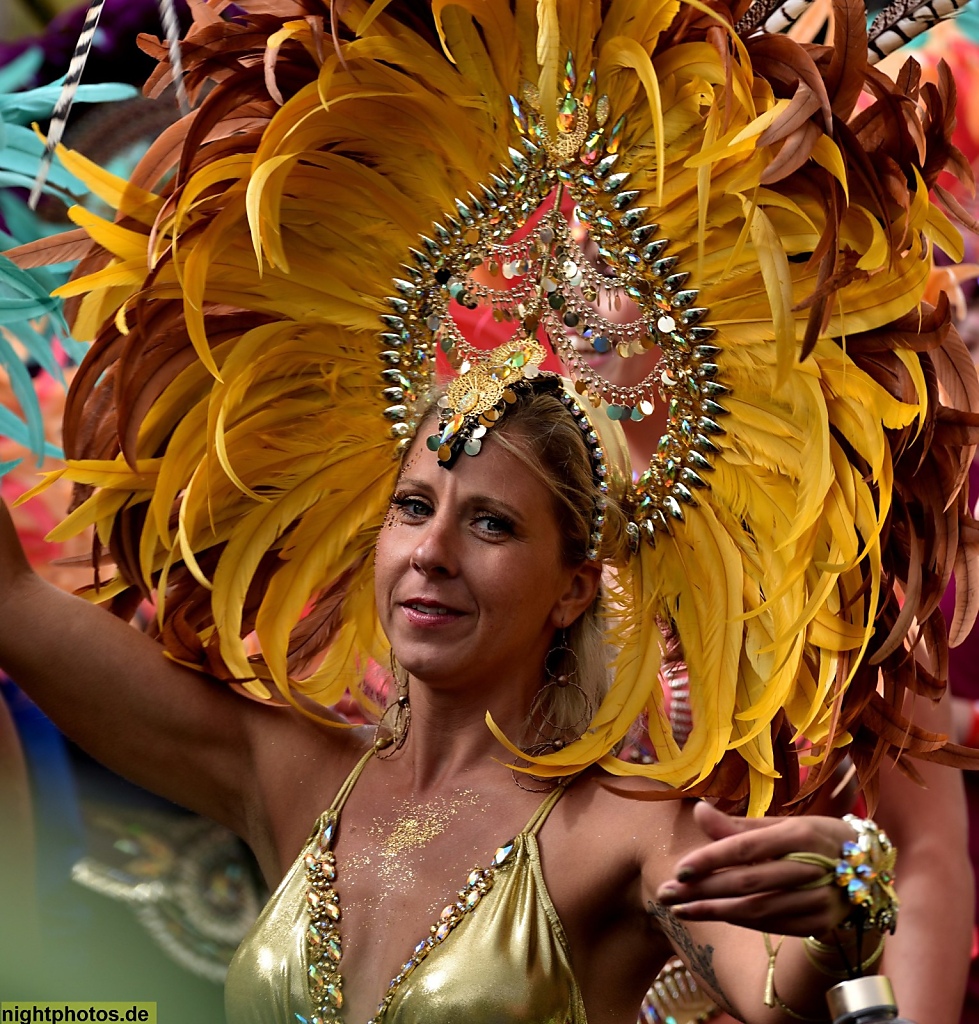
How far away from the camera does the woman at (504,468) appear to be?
1713 mm

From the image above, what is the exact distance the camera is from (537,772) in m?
1.86

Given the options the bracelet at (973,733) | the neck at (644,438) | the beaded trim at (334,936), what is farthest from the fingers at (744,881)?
the bracelet at (973,733)

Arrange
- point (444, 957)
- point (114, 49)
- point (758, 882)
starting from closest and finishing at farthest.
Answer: point (758, 882)
point (444, 957)
point (114, 49)

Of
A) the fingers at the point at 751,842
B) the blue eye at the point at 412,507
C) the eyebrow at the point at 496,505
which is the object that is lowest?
the fingers at the point at 751,842

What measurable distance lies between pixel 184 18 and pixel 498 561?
166 cm

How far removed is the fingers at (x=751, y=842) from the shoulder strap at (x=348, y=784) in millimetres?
775

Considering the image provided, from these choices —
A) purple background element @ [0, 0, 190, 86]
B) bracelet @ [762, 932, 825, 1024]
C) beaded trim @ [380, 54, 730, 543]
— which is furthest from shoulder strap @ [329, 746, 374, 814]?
purple background element @ [0, 0, 190, 86]

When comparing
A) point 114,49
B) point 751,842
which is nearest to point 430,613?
point 751,842

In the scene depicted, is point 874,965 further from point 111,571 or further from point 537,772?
point 111,571

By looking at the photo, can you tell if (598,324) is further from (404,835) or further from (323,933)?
(323,933)

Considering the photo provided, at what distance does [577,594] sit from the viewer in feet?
6.53

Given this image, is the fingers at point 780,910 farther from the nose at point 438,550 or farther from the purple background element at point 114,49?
the purple background element at point 114,49

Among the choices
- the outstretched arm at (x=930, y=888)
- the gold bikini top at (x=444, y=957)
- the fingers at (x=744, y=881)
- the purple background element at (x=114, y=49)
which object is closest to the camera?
the fingers at (x=744, y=881)

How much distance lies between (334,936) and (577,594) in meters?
0.56
